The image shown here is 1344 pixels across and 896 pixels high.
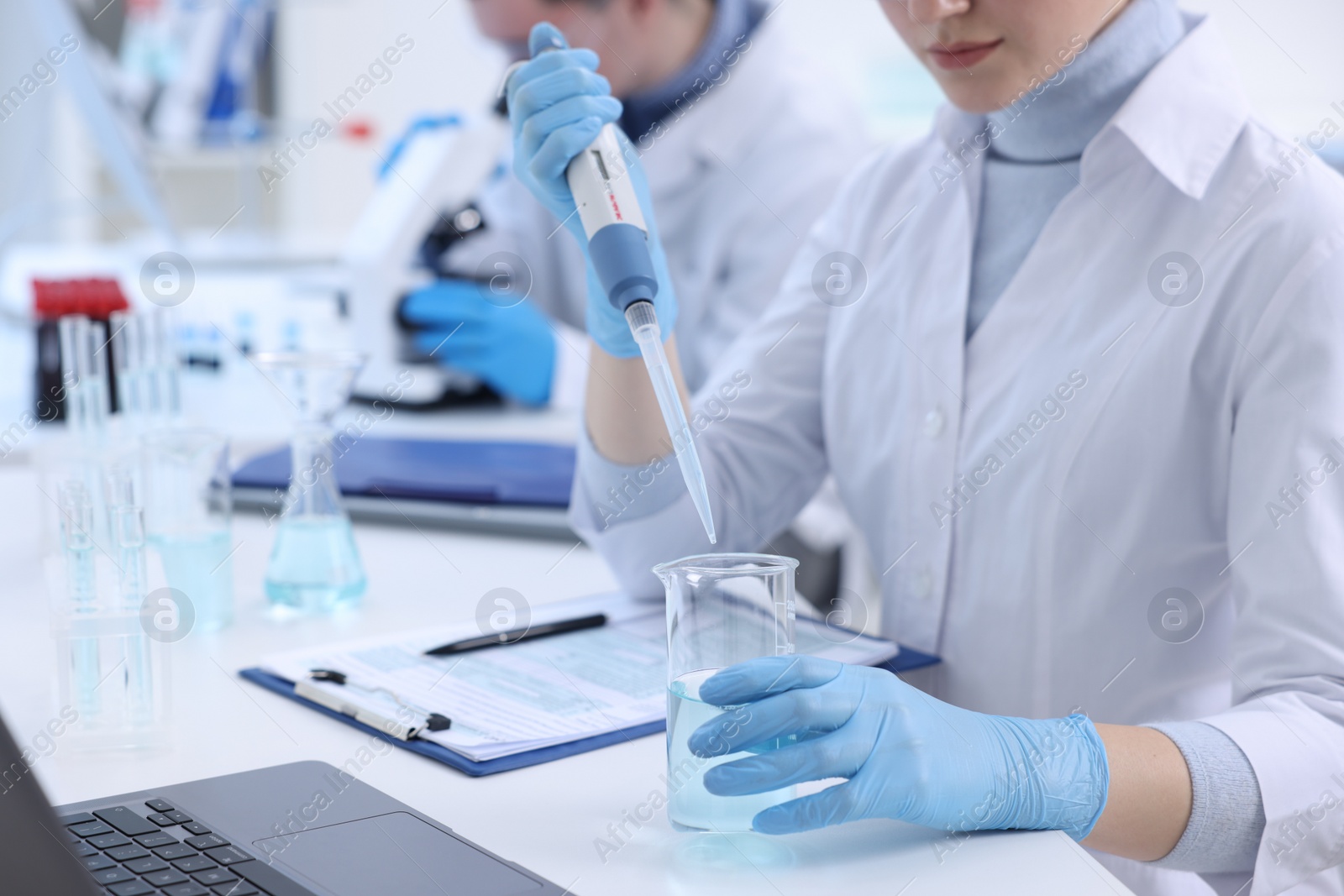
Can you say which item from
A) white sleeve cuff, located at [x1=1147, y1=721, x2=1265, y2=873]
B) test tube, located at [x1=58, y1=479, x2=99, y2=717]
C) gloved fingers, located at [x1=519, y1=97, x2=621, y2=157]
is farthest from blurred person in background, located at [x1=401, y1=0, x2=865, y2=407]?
white sleeve cuff, located at [x1=1147, y1=721, x2=1265, y2=873]

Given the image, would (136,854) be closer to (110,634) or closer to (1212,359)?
(110,634)

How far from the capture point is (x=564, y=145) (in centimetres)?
111

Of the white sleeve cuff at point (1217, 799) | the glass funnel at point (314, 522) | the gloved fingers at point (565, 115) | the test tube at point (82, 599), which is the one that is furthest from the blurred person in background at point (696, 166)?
the white sleeve cuff at point (1217, 799)

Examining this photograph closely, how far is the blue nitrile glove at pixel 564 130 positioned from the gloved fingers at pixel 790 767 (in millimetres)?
479

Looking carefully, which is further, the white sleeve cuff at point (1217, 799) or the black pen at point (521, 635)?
the black pen at point (521, 635)

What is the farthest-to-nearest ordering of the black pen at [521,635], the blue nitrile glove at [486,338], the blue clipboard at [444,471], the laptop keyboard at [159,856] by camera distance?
1. the blue nitrile glove at [486,338]
2. the blue clipboard at [444,471]
3. the black pen at [521,635]
4. the laptop keyboard at [159,856]

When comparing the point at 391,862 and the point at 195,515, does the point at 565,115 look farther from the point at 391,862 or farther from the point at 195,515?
the point at 391,862

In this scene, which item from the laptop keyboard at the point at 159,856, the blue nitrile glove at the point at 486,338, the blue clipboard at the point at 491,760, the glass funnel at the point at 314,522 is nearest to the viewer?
the laptop keyboard at the point at 159,856

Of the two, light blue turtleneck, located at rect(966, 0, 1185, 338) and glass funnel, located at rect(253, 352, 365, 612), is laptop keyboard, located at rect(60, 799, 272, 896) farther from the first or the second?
light blue turtleneck, located at rect(966, 0, 1185, 338)

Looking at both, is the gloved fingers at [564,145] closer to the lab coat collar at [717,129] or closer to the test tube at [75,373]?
the test tube at [75,373]

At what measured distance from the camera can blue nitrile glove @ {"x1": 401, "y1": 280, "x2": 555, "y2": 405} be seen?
2.22 m

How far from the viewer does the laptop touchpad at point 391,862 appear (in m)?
0.70

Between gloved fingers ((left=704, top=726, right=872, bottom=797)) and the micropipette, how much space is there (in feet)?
0.66

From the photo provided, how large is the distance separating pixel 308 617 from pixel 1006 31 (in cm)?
86
